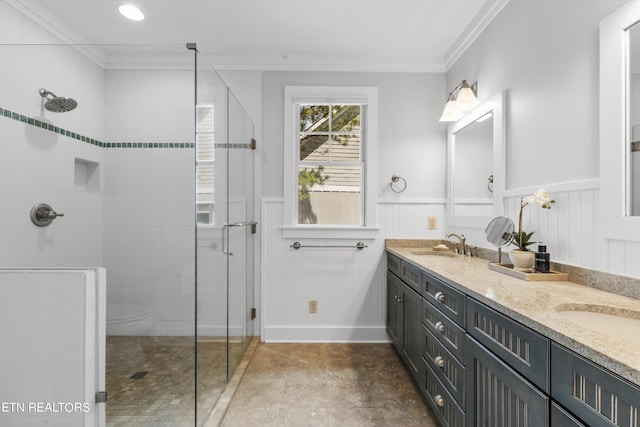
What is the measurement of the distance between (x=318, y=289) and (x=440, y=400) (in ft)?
4.72

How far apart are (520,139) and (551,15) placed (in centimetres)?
63

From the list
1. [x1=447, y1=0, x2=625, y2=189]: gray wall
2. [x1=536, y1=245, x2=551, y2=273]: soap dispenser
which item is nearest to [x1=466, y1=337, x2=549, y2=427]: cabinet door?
[x1=536, y1=245, x2=551, y2=273]: soap dispenser

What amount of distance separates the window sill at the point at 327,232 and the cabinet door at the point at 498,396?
62.8 inches

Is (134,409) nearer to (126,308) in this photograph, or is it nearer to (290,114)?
(126,308)

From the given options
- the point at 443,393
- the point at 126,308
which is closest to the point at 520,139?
the point at 443,393

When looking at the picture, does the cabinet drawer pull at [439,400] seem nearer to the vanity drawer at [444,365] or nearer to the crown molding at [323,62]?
the vanity drawer at [444,365]

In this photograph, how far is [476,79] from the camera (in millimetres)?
2363

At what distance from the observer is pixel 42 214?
160 cm

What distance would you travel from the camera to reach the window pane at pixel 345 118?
293 cm

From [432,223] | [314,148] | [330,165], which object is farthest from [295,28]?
[432,223]

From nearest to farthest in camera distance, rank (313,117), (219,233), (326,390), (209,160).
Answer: (209,160), (219,233), (326,390), (313,117)

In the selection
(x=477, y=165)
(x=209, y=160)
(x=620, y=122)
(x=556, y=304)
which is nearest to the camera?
(x=556, y=304)

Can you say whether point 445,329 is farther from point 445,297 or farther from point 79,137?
point 79,137

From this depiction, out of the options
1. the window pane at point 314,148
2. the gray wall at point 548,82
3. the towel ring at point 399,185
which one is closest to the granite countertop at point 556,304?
the gray wall at point 548,82
